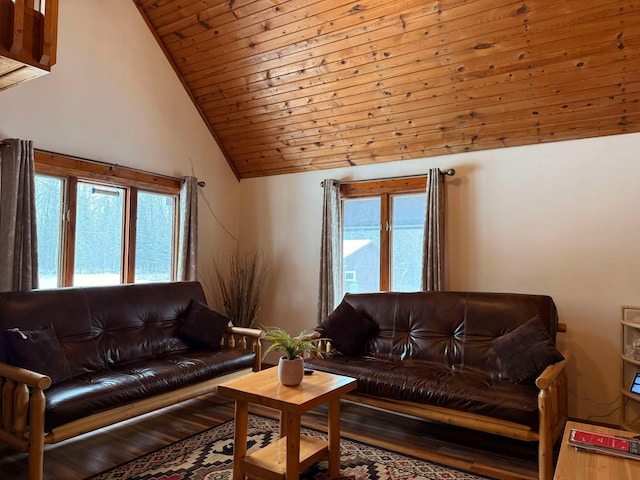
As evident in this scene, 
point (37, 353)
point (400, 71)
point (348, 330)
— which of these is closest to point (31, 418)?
point (37, 353)

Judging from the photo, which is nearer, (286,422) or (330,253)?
(286,422)

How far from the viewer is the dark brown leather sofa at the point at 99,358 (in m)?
2.52

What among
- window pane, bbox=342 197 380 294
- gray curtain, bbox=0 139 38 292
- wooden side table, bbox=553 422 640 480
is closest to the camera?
wooden side table, bbox=553 422 640 480

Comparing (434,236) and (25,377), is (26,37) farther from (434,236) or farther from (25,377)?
(434,236)

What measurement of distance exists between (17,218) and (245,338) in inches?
82.5

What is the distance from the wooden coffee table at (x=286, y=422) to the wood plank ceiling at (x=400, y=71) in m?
2.53

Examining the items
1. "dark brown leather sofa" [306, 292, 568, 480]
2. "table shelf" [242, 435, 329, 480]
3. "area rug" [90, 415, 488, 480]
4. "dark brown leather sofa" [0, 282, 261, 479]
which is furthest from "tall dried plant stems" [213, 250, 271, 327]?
"table shelf" [242, 435, 329, 480]

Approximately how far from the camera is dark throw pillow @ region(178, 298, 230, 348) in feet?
13.2

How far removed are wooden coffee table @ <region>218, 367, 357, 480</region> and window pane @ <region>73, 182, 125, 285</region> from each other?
2227 mm

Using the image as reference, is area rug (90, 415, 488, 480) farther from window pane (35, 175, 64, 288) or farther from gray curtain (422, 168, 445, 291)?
window pane (35, 175, 64, 288)

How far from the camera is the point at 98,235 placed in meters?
4.29

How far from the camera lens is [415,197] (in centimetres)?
458

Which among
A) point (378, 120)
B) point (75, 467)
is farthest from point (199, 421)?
point (378, 120)

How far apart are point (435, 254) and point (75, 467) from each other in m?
3.21
